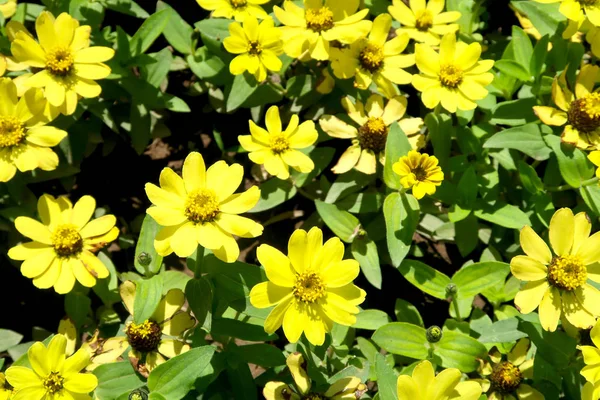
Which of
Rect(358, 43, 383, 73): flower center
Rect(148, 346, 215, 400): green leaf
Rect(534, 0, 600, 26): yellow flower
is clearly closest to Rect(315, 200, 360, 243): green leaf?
Rect(358, 43, 383, 73): flower center

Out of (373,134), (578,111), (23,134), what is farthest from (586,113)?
(23,134)

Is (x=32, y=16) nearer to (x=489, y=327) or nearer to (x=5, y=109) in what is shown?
(x=5, y=109)

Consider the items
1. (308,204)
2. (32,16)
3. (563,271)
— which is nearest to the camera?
(563,271)

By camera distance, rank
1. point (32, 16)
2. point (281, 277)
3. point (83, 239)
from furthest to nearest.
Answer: point (32, 16), point (83, 239), point (281, 277)

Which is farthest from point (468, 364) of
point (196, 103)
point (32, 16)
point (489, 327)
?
point (32, 16)

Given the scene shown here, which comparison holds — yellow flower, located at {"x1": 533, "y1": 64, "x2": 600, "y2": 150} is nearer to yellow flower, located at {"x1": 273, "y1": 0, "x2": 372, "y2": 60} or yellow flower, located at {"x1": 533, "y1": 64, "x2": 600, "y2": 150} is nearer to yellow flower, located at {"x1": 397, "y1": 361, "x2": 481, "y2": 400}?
yellow flower, located at {"x1": 273, "y1": 0, "x2": 372, "y2": 60}

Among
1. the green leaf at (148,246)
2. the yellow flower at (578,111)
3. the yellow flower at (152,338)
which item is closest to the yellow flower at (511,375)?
the yellow flower at (578,111)

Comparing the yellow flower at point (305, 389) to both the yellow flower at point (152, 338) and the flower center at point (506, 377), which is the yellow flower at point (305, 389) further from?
the flower center at point (506, 377)
